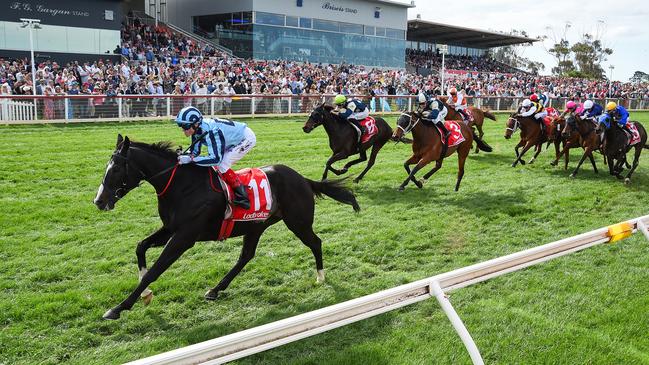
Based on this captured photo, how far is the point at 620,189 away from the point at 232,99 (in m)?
12.5

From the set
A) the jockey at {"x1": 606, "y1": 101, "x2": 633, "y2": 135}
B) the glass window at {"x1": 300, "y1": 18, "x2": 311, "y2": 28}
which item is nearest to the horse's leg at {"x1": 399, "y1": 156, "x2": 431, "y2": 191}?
the jockey at {"x1": 606, "y1": 101, "x2": 633, "y2": 135}

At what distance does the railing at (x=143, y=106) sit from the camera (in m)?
A: 15.5

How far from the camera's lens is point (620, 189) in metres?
10.8

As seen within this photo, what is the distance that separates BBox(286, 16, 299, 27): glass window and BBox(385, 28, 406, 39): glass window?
29.4ft

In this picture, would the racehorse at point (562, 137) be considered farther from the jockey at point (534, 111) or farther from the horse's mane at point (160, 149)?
the horse's mane at point (160, 149)

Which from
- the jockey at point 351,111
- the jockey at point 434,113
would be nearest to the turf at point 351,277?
the jockey at point 434,113

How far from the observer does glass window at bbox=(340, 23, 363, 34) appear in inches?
1631

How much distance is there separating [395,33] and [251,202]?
42081 mm

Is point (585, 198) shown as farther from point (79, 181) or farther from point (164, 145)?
point (79, 181)

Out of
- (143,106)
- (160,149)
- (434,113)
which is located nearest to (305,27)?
(143,106)

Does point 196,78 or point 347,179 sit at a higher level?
point 196,78

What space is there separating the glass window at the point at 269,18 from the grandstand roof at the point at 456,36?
16634 millimetres

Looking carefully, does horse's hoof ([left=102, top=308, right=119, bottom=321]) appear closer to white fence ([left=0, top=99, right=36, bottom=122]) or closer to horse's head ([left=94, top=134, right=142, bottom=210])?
horse's head ([left=94, top=134, right=142, bottom=210])

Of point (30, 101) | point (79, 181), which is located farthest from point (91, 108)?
point (79, 181)
